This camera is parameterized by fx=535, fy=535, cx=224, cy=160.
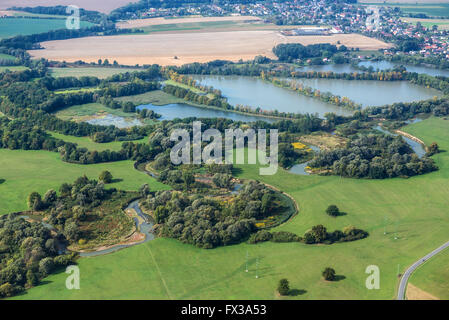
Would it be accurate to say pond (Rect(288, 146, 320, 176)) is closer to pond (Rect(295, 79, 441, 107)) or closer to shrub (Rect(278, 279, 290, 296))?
shrub (Rect(278, 279, 290, 296))

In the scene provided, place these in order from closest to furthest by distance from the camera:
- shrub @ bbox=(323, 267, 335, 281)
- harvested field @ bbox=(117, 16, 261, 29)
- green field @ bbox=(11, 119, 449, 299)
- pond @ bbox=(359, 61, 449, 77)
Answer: green field @ bbox=(11, 119, 449, 299)
shrub @ bbox=(323, 267, 335, 281)
pond @ bbox=(359, 61, 449, 77)
harvested field @ bbox=(117, 16, 261, 29)

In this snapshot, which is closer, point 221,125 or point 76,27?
point 221,125

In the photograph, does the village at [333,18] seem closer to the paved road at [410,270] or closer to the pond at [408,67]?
the pond at [408,67]

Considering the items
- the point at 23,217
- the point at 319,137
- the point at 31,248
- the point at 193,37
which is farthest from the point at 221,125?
the point at 193,37

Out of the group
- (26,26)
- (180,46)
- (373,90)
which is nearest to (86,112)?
(180,46)

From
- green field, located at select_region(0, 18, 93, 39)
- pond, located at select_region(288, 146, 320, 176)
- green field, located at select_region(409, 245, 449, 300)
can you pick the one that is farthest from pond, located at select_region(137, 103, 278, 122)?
green field, located at select_region(0, 18, 93, 39)

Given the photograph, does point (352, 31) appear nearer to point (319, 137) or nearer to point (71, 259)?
point (319, 137)
